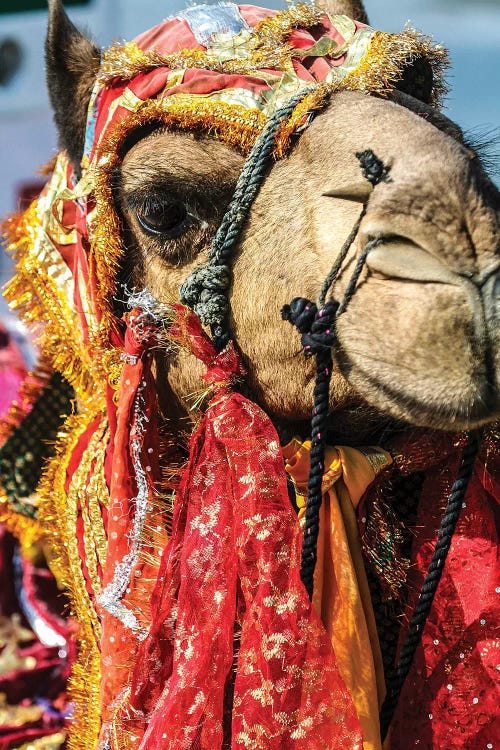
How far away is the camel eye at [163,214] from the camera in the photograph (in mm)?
2307

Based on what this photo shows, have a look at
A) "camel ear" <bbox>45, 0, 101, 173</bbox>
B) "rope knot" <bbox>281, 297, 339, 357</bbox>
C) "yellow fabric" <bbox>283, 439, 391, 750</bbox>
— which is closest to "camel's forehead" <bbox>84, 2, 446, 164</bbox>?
"camel ear" <bbox>45, 0, 101, 173</bbox>

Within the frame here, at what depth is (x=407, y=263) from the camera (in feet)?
5.91

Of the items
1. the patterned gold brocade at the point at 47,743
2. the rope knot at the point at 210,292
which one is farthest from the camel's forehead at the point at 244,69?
the patterned gold brocade at the point at 47,743

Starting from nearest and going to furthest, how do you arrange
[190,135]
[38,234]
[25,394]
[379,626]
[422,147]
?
[422,147]
[190,135]
[379,626]
[38,234]
[25,394]

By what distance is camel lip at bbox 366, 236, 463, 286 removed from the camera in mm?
1765

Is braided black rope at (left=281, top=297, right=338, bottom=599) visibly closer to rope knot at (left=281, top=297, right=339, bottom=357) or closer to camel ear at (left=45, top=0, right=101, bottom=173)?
rope knot at (left=281, top=297, right=339, bottom=357)

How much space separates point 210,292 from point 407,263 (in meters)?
0.59

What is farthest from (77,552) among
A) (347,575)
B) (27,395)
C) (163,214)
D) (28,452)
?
(163,214)

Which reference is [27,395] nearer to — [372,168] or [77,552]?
[77,552]

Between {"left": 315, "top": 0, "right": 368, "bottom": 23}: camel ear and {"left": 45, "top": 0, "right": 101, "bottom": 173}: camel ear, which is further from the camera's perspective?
{"left": 315, "top": 0, "right": 368, "bottom": 23}: camel ear

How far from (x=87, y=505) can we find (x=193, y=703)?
820 mm

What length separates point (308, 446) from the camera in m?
2.29

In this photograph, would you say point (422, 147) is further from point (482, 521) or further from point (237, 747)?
point (237, 747)

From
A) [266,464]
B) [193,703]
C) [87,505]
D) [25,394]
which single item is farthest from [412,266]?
[25,394]
